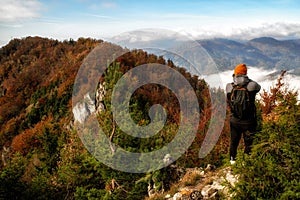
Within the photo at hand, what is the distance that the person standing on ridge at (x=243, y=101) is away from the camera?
6.42 meters

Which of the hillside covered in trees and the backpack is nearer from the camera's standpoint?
the hillside covered in trees

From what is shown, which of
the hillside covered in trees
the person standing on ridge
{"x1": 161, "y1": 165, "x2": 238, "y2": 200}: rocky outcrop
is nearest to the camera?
the hillside covered in trees

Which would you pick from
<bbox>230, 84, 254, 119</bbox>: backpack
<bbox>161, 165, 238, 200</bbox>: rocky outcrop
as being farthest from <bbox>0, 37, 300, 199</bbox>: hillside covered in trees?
<bbox>161, 165, 238, 200</bbox>: rocky outcrop

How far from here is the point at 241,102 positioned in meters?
6.44

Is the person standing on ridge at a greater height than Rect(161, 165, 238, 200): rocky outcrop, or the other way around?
the person standing on ridge

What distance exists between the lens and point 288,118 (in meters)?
5.45

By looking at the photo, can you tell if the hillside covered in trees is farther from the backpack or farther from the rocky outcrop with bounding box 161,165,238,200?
the rocky outcrop with bounding box 161,165,238,200

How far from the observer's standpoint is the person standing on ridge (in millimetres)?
6418

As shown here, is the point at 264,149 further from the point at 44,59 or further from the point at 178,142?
the point at 44,59

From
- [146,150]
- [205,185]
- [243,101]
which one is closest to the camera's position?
[243,101]

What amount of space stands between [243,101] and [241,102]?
40 mm

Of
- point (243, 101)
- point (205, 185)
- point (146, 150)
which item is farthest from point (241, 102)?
point (146, 150)

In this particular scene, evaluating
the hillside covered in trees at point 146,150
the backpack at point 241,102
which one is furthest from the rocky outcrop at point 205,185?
the backpack at point 241,102

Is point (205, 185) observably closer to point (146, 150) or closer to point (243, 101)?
point (243, 101)
